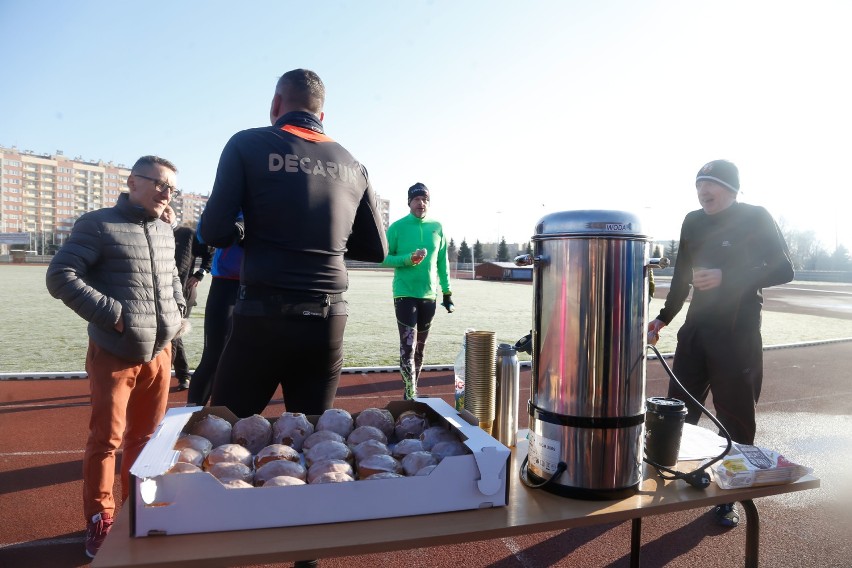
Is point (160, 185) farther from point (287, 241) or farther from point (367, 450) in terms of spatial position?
point (367, 450)

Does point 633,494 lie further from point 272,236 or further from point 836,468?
point 836,468

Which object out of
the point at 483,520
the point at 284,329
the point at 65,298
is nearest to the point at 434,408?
the point at 483,520

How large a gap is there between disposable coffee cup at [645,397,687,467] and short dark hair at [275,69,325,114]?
1580 millimetres

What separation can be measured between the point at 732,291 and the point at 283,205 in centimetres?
244

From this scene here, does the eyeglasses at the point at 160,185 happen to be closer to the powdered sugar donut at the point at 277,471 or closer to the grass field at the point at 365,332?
the powdered sugar donut at the point at 277,471

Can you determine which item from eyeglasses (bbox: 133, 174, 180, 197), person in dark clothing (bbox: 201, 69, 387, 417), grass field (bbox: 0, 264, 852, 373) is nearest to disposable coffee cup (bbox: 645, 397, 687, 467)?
person in dark clothing (bbox: 201, 69, 387, 417)

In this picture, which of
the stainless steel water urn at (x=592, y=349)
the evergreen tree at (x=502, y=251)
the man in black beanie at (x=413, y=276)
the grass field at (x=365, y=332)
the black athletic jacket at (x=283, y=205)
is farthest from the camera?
the evergreen tree at (x=502, y=251)

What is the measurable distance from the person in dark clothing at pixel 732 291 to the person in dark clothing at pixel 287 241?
1.81 metres

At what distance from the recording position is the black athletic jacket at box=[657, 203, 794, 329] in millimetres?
3012

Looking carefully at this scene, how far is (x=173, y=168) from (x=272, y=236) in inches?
61.2

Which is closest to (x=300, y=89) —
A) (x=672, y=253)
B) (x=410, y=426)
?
(x=410, y=426)

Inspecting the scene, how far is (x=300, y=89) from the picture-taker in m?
2.13

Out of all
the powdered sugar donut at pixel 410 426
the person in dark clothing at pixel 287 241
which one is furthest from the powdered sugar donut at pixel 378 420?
the person in dark clothing at pixel 287 241

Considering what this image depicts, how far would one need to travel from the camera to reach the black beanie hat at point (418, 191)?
5559mm
